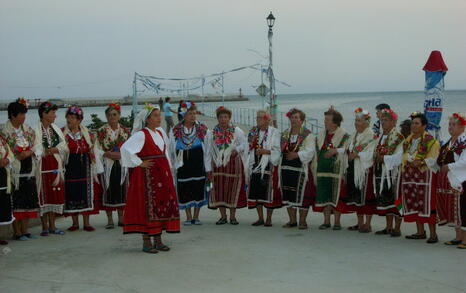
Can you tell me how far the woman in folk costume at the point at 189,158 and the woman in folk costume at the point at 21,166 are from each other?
1977mm

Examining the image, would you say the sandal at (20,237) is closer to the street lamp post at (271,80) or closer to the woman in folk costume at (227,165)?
the woman in folk costume at (227,165)

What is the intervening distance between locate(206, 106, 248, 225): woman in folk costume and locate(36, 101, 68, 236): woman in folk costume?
2.07m

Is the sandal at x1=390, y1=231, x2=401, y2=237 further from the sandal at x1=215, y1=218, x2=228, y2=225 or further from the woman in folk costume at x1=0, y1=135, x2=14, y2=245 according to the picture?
the woman in folk costume at x1=0, y1=135, x2=14, y2=245

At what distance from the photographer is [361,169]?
791 cm

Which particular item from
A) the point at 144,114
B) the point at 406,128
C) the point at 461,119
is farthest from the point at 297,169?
the point at 144,114

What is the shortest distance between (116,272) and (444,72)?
657 cm

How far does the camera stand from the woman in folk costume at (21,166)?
7504mm

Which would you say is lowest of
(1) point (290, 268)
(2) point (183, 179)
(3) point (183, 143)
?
(1) point (290, 268)

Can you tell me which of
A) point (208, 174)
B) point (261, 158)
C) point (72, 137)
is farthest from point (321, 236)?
point (72, 137)

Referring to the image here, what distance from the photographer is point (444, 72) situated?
9.89m

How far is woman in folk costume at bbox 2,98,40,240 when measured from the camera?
7.50 metres

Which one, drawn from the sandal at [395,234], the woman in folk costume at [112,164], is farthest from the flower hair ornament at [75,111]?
the sandal at [395,234]

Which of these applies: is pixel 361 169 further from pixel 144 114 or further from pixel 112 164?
pixel 112 164

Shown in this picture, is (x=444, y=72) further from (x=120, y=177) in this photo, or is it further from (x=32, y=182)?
(x=32, y=182)
